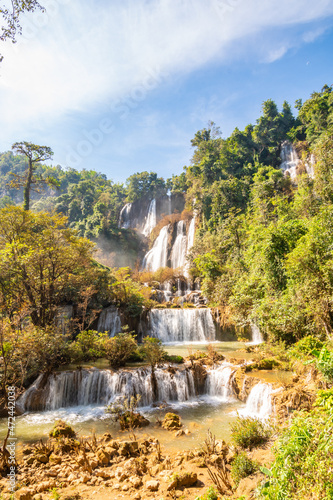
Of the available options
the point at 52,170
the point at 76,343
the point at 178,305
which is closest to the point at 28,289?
the point at 76,343

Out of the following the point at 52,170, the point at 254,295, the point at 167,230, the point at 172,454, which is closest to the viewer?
the point at 172,454

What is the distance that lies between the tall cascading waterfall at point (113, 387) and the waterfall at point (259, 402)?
1.16 metres

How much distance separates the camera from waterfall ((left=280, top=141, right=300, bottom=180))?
104 feet

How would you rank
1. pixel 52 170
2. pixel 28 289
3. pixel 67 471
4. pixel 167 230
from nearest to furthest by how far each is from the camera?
pixel 67 471 < pixel 28 289 < pixel 167 230 < pixel 52 170

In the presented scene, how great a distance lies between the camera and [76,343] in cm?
1191

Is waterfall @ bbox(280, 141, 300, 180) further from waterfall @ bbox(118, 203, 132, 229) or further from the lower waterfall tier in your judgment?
the lower waterfall tier

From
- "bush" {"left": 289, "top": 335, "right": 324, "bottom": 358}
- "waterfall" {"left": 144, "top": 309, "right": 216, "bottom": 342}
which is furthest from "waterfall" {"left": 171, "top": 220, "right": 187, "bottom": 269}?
"bush" {"left": 289, "top": 335, "right": 324, "bottom": 358}

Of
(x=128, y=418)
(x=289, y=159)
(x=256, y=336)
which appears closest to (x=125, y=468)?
(x=128, y=418)

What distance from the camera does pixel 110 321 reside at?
61.9ft

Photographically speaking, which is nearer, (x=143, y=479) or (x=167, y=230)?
(x=143, y=479)

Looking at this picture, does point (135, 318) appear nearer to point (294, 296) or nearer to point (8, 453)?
point (294, 296)

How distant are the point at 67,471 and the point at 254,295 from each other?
11089 millimetres

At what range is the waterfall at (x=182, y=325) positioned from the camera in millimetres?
18438

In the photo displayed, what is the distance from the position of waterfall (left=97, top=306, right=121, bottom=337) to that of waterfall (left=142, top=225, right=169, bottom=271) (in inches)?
598
